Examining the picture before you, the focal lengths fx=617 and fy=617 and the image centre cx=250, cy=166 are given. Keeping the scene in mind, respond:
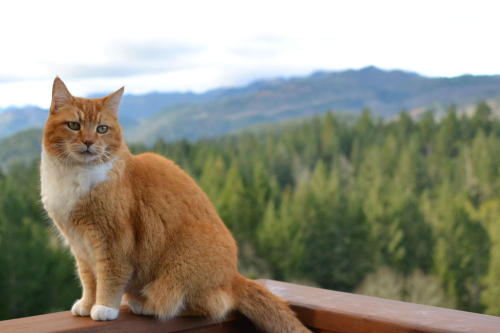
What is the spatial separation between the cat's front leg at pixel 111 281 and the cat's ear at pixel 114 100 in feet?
1.71

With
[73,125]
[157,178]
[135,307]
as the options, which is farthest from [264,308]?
[73,125]

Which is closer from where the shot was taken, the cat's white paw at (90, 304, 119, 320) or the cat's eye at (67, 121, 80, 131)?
the cat's white paw at (90, 304, 119, 320)

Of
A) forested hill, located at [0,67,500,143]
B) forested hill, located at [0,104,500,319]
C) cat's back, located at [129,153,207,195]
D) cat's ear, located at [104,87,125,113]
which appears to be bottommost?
forested hill, located at [0,104,500,319]

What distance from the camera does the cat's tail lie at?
191 centimetres

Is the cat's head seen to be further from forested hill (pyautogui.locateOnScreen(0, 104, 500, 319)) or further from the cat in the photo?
forested hill (pyautogui.locateOnScreen(0, 104, 500, 319))

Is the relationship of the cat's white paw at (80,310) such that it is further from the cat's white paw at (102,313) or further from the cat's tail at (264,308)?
the cat's tail at (264,308)

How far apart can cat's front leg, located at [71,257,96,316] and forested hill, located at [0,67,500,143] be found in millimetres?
44268

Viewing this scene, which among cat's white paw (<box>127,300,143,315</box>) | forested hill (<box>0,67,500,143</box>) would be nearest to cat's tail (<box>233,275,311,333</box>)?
cat's white paw (<box>127,300,143,315</box>)

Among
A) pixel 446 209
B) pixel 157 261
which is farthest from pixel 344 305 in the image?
pixel 446 209

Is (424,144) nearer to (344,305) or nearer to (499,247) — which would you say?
(499,247)

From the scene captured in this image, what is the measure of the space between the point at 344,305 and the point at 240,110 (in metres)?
76.3

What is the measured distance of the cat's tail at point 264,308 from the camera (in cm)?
191

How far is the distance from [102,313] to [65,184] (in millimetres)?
408

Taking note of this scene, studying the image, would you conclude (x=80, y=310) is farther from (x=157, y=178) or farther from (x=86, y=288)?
(x=157, y=178)
